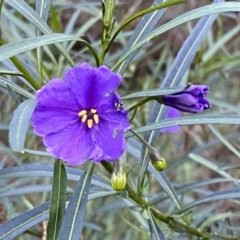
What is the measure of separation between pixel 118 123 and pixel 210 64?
4.00ft

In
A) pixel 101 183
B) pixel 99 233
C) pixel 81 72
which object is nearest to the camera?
pixel 81 72

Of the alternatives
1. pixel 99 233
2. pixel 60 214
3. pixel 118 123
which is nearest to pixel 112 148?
pixel 118 123

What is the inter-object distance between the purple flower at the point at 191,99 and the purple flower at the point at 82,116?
98 mm

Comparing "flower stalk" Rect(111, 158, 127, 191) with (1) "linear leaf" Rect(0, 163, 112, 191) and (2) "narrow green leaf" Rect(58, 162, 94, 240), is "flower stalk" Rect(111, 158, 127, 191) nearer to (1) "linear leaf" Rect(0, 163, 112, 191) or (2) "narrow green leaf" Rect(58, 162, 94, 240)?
(2) "narrow green leaf" Rect(58, 162, 94, 240)

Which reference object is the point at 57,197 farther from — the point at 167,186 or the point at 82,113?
the point at 167,186

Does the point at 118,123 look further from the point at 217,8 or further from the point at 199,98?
the point at 217,8

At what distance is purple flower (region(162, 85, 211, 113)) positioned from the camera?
0.95m

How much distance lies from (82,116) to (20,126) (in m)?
0.24

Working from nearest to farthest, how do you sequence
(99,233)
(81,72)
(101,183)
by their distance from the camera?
(81,72) → (101,183) → (99,233)

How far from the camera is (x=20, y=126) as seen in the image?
770 mm

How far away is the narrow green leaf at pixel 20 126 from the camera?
727 millimetres

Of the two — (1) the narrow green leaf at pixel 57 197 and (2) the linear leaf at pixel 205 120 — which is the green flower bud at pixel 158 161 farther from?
(1) the narrow green leaf at pixel 57 197

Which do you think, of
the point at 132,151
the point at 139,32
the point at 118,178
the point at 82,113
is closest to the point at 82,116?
the point at 82,113

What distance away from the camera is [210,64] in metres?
2.11
